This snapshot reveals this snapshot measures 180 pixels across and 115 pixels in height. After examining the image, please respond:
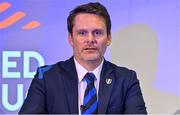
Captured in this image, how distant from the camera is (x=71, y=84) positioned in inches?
73.7

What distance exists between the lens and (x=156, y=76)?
9.45 ft

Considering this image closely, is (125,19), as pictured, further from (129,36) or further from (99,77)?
(99,77)

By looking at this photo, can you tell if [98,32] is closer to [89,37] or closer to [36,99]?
[89,37]

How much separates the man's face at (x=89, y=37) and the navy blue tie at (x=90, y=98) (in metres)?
0.09

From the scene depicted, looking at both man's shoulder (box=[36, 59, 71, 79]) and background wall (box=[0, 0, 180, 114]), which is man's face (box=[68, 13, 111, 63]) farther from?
background wall (box=[0, 0, 180, 114])

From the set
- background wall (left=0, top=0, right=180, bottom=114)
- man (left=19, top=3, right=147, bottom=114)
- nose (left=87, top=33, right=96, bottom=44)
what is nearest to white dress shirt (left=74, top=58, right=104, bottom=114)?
man (left=19, top=3, right=147, bottom=114)

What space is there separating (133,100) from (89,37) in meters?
0.37

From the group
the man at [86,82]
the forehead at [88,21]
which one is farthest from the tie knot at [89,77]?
the forehead at [88,21]

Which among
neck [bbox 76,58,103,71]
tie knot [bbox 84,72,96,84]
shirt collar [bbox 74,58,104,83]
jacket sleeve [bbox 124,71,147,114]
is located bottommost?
jacket sleeve [bbox 124,71,147,114]

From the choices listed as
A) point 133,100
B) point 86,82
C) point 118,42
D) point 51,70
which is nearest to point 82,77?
point 86,82

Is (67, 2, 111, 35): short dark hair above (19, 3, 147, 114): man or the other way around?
above

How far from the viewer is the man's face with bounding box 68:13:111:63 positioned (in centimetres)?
183

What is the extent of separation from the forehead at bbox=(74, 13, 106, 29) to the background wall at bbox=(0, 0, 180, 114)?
3.22ft

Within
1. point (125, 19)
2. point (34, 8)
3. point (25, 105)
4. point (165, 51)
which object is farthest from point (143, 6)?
point (25, 105)
